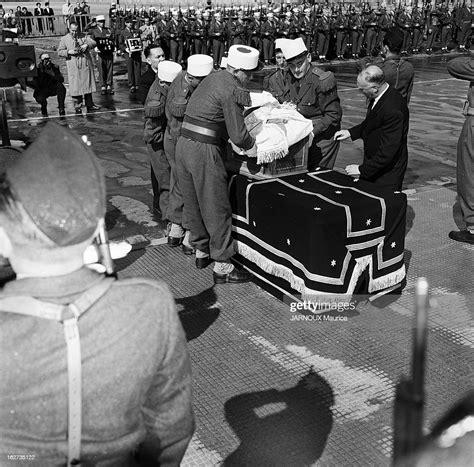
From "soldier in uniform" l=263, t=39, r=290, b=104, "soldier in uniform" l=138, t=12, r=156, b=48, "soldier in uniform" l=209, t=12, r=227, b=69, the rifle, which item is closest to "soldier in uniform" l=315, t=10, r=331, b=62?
"soldier in uniform" l=209, t=12, r=227, b=69

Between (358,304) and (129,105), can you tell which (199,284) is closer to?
(358,304)

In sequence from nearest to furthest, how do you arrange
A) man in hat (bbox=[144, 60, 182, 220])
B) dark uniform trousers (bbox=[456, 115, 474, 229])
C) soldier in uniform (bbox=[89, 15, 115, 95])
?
1. dark uniform trousers (bbox=[456, 115, 474, 229])
2. man in hat (bbox=[144, 60, 182, 220])
3. soldier in uniform (bbox=[89, 15, 115, 95])

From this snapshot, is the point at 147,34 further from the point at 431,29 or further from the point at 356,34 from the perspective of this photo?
the point at 431,29

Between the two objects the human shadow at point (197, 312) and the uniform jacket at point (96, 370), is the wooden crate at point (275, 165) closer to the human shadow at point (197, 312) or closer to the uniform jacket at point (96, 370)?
the human shadow at point (197, 312)

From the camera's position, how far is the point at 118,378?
1410 millimetres

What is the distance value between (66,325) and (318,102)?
5.08m

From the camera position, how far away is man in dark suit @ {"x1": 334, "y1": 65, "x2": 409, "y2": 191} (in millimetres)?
4953

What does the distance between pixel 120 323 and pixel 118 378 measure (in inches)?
4.8

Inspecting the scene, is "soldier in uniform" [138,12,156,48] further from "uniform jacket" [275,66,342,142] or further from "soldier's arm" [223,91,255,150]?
"soldier's arm" [223,91,255,150]

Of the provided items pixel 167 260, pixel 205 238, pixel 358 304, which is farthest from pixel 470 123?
pixel 167 260

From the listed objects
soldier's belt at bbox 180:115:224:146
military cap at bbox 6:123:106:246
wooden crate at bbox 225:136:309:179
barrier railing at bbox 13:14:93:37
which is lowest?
barrier railing at bbox 13:14:93:37

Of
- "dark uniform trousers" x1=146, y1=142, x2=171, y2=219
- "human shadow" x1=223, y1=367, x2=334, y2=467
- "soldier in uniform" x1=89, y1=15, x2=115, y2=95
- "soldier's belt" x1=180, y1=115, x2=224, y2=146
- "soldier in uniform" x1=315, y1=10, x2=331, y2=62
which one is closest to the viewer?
"human shadow" x1=223, y1=367, x2=334, y2=467

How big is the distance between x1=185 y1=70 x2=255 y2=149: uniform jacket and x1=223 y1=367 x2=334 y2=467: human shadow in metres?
1.85

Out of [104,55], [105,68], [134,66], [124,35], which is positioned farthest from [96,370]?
[124,35]
